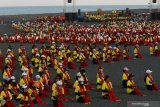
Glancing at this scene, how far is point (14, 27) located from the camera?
6650 cm

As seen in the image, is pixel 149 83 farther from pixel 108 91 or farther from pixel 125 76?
pixel 108 91

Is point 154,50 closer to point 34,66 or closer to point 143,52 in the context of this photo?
point 143,52

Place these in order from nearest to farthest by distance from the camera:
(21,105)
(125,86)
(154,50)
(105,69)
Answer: (21,105) < (125,86) < (105,69) < (154,50)

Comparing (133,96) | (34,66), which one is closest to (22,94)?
(133,96)

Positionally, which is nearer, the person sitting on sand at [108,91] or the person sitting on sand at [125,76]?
the person sitting on sand at [108,91]

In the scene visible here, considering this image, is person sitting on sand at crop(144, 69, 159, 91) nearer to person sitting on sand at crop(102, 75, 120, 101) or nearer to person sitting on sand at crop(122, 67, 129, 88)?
person sitting on sand at crop(122, 67, 129, 88)

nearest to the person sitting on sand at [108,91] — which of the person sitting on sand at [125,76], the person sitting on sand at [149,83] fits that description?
the person sitting on sand at [125,76]

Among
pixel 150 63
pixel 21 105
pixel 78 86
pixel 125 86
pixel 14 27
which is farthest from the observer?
pixel 14 27

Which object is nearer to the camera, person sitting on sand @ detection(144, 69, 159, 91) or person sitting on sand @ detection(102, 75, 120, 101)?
person sitting on sand @ detection(102, 75, 120, 101)

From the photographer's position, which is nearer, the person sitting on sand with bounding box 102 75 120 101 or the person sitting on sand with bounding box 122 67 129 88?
the person sitting on sand with bounding box 102 75 120 101

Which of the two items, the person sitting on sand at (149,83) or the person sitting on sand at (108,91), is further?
the person sitting on sand at (149,83)

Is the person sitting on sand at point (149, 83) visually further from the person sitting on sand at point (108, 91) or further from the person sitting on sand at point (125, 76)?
the person sitting on sand at point (108, 91)

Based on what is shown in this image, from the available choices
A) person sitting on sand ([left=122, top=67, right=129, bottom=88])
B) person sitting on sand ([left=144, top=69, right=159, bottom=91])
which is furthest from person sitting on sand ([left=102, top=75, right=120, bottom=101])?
person sitting on sand ([left=144, top=69, right=159, bottom=91])

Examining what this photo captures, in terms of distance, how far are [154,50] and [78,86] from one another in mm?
16400
